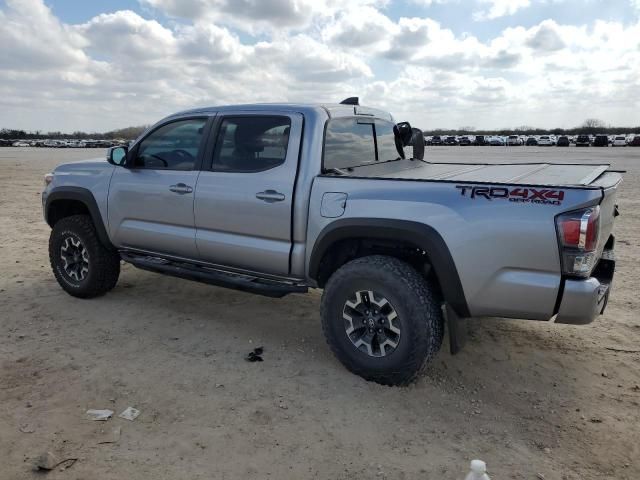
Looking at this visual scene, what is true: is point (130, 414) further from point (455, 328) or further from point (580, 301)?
point (580, 301)

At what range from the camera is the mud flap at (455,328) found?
11.2 feet

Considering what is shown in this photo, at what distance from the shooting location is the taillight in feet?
9.46

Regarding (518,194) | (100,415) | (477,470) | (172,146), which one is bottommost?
(100,415)

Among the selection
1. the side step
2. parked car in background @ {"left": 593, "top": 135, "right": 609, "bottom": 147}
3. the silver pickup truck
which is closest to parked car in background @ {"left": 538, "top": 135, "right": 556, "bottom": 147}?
parked car in background @ {"left": 593, "top": 135, "right": 609, "bottom": 147}

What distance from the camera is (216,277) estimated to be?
14.5ft

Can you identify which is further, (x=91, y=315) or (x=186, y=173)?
(x=91, y=315)

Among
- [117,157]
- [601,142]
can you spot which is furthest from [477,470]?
[601,142]

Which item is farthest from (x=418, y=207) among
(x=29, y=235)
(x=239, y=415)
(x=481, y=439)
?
(x=29, y=235)

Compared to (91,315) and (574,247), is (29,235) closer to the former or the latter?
(91,315)

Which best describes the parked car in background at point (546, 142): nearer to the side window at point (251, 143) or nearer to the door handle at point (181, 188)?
the side window at point (251, 143)

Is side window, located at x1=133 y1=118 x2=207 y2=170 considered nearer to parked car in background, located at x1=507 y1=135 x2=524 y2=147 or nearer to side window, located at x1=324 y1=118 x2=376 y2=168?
side window, located at x1=324 y1=118 x2=376 y2=168

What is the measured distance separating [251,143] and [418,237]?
1.69 metres

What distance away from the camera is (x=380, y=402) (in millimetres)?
3475

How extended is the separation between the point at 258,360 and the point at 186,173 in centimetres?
171
